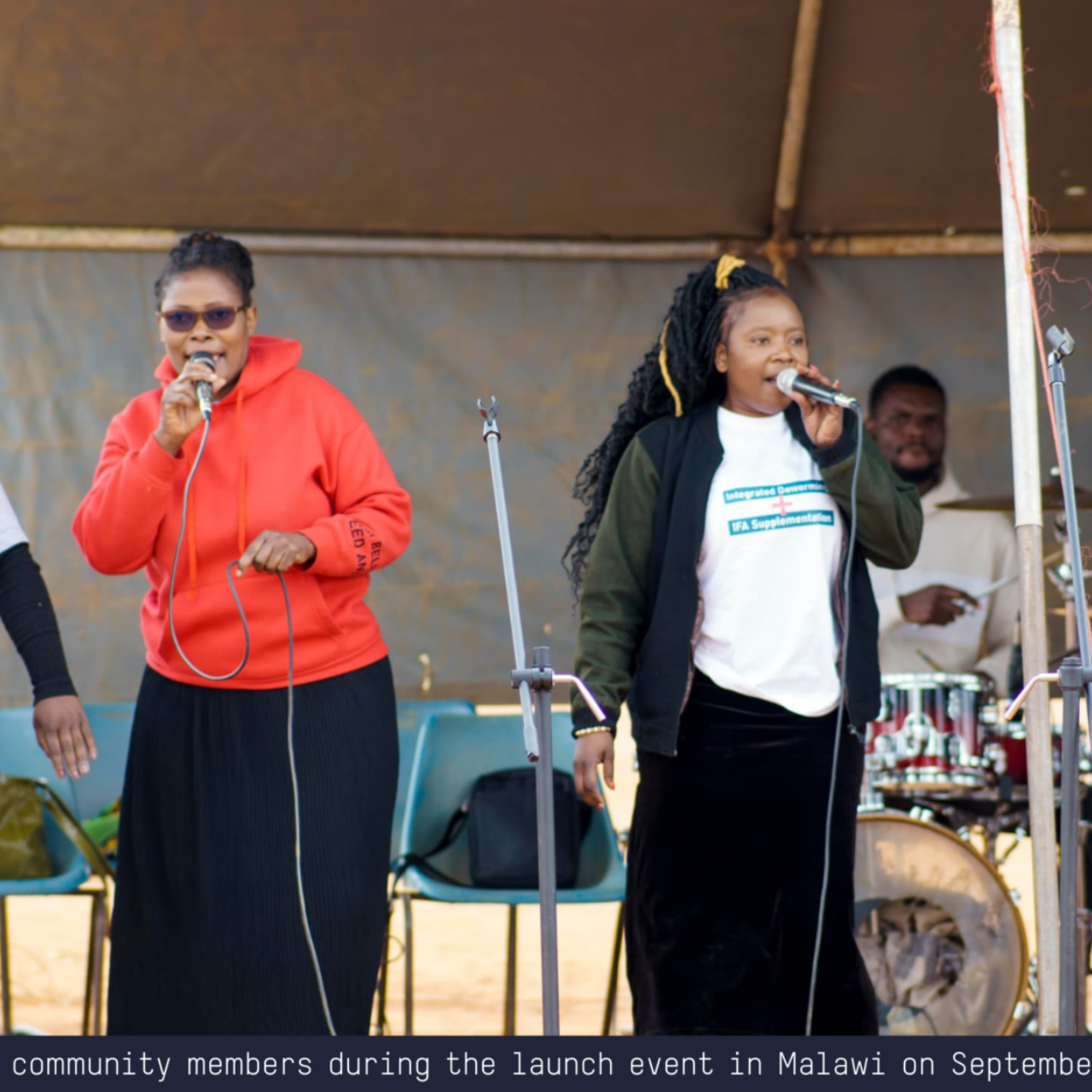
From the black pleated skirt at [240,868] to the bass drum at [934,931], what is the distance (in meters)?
1.73

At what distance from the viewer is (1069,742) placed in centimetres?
213

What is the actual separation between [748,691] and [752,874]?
36cm

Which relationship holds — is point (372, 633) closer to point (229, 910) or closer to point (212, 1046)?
point (229, 910)

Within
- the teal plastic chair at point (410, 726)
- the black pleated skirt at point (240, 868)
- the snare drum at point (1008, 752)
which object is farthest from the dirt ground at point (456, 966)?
the black pleated skirt at point (240, 868)

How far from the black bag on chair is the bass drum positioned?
0.81 metres

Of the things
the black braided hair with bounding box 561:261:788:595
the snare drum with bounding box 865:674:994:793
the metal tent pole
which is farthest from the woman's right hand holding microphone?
the snare drum with bounding box 865:674:994:793

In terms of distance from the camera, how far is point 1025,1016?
439cm

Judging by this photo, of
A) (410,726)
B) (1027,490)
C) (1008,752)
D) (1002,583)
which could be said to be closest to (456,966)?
(410,726)

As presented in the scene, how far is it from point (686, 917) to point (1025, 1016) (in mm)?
1933

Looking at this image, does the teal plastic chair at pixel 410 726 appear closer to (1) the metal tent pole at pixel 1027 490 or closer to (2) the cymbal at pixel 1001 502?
(2) the cymbal at pixel 1001 502

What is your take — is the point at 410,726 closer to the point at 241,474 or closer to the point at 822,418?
the point at 241,474

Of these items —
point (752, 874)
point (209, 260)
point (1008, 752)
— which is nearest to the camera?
point (752, 874)

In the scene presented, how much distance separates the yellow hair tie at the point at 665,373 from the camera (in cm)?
311

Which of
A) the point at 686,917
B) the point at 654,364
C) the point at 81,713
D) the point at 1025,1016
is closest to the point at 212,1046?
the point at 81,713
